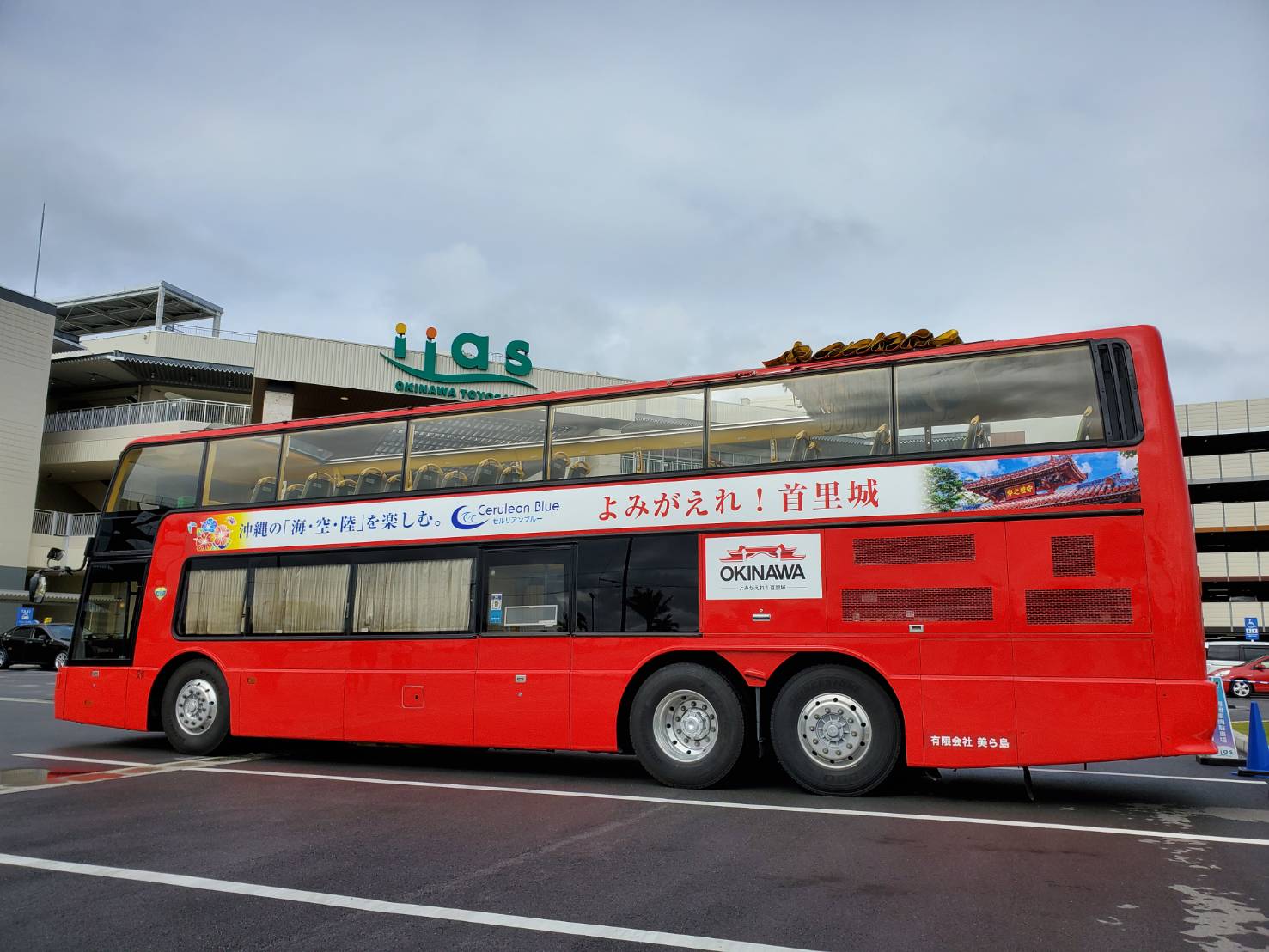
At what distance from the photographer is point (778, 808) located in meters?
7.66

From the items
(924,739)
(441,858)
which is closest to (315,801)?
(441,858)

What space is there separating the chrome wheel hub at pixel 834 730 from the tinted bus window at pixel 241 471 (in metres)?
6.84

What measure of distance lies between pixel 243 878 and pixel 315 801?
2.71 m

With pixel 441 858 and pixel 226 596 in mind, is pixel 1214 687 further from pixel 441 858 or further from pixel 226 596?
pixel 226 596

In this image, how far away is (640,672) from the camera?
29.9ft

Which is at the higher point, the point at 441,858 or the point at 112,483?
the point at 112,483

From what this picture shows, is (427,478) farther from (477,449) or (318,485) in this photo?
(318,485)

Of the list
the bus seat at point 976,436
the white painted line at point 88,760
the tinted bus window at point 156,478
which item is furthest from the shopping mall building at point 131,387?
the bus seat at point 976,436

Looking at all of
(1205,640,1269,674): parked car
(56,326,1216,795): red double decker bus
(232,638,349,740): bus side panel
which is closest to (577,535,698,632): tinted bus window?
(56,326,1216,795): red double decker bus

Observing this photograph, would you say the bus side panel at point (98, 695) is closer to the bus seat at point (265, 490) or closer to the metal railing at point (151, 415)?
the bus seat at point (265, 490)

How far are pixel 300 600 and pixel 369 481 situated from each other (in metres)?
1.63

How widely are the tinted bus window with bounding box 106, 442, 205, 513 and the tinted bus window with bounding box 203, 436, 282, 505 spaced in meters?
0.24

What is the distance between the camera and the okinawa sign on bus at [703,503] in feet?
25.7

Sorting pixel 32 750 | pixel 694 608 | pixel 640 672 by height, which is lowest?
pixel 32 750
